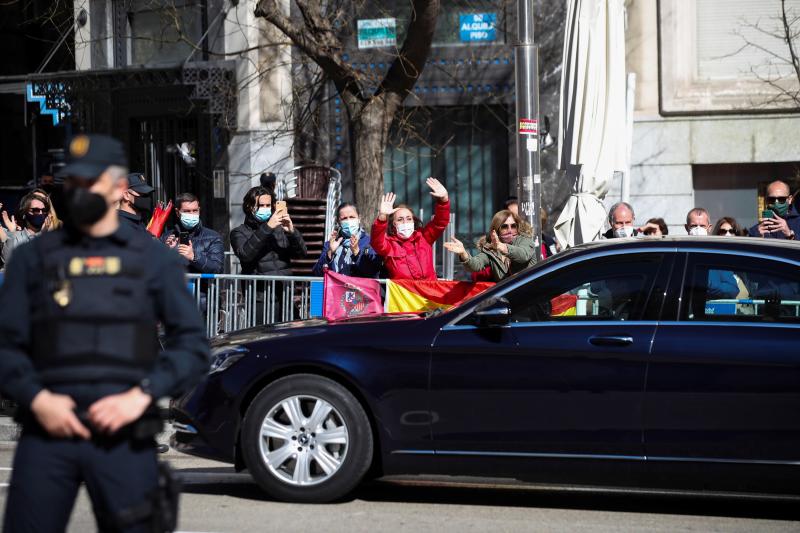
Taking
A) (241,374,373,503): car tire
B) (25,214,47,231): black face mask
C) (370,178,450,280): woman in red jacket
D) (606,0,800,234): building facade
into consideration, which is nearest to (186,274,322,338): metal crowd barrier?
(370,178,450,280): woman in red jacket

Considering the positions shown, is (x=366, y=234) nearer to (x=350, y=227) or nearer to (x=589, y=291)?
(x=350, y=227)

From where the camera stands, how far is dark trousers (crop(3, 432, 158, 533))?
4.14 metres

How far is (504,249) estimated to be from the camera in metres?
10.7

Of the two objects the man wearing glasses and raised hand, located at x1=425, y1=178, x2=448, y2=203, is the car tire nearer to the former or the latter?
raised hand, located at x1=425, y1=178, x2=448, y2=203

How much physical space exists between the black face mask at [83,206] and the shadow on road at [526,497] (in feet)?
12.8

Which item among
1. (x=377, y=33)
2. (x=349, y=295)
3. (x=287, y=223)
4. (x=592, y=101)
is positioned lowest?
(x=349, y=295)

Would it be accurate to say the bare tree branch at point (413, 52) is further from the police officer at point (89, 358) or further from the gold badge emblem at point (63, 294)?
the gold badge emblem at point (63, 294)

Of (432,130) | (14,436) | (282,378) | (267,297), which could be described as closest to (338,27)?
(432,130)

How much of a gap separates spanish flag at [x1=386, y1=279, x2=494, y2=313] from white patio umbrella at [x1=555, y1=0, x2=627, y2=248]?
6.87 feet

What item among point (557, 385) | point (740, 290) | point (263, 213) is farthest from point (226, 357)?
point (263, 213)

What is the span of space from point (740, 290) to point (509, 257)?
11.5 feet

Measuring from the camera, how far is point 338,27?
1723 cm

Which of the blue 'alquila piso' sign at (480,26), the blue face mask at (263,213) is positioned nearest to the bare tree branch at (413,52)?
the blue face mask at (263,213)

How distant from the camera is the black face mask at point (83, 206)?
4191 mm
